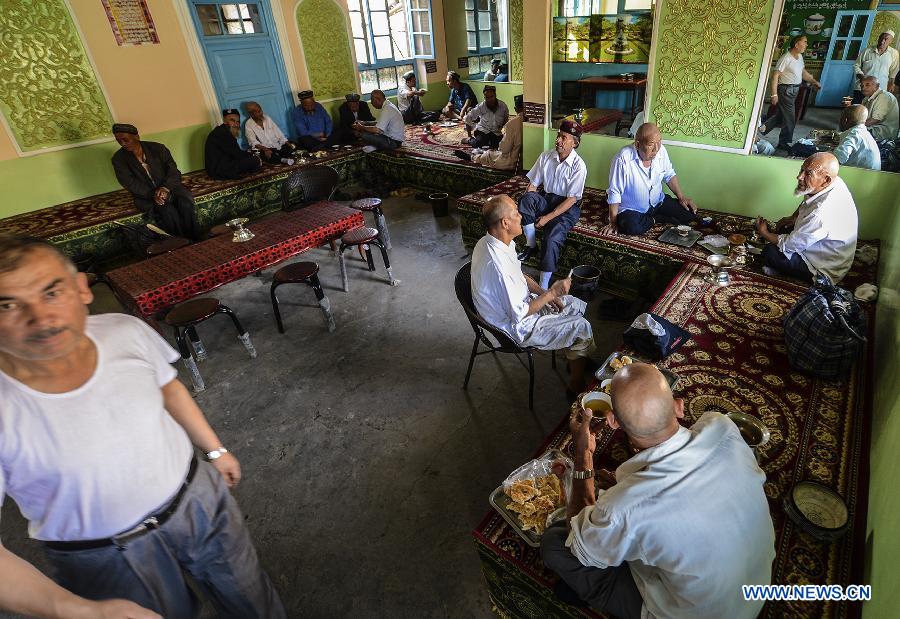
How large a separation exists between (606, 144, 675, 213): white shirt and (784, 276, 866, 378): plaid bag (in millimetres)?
1935

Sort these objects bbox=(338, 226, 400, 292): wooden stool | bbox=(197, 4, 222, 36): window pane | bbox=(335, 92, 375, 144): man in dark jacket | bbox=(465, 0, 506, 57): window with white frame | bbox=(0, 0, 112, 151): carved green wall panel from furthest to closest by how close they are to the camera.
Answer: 1. bbox=(465, 0, 506, 57): window with white frame
2. bbox=(335, 92, 375, 144): man in dark jacket
3. bbox=(197, 4, 222, 36): window pane
4. bbox=(0, 0, 112, 151): carved green wall panel
5. bbox=(338, 226, 400, 292): wooden stool

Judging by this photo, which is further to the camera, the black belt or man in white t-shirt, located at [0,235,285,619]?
the black belt

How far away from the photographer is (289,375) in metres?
3.78

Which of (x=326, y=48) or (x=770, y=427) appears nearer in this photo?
(x=770, y=427)

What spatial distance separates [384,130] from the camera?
7664 mm

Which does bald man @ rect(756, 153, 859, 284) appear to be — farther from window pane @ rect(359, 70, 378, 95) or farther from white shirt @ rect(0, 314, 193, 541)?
window pane @ rect(359, 70, 378, 95)

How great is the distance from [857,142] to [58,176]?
8525mm

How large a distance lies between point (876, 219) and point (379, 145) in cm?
627

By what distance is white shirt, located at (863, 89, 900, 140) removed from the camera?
12.1 ft

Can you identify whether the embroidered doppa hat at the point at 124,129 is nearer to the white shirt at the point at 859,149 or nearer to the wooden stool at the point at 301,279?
the wooden stool at the point at 301,279

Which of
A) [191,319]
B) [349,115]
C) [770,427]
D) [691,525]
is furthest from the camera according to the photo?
[349,115]

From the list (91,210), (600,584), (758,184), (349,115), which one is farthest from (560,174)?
(91,210)

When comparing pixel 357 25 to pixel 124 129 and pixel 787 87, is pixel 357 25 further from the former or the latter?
pixel 787 87

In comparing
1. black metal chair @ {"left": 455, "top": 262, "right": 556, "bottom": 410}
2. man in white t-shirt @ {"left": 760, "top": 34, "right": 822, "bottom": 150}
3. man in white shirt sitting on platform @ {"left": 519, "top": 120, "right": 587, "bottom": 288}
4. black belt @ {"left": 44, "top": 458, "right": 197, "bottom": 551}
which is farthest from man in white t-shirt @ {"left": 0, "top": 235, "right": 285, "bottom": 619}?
man in white t-shirt @ {"left": 760, "top": 34, "right": 822, "bottom": 150}
